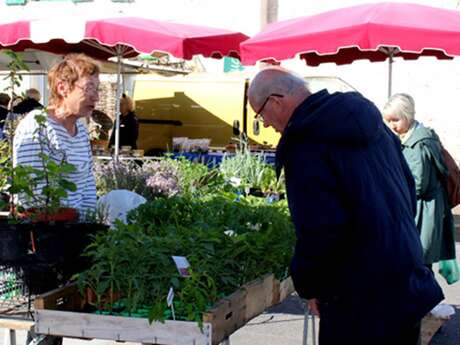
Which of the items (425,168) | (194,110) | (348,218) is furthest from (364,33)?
(194,110)

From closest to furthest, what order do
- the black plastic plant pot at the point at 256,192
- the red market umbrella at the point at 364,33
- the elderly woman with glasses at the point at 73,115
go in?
the elderly woman with glasses at the point at 73,115 < the black plastic plant pot at the point at 256,192 < the red market umbrella at the point at 364,33

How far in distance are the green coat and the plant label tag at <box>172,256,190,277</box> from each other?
2.77 meters

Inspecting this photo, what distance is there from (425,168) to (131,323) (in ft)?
9.85

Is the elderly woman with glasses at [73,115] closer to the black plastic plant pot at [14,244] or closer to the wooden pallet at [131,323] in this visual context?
the black plastic plant pot at [14,244]

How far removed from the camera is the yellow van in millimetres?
12867

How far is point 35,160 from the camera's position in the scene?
3.38 meters

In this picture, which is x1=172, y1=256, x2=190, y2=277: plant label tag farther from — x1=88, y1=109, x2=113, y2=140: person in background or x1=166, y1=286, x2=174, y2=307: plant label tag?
x1=88, y1=109, x2=113, y2=140: person in background

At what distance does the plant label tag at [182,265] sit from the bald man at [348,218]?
35cm

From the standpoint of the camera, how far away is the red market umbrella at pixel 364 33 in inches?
256

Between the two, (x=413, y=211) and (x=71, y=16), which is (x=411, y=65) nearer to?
(x=71, y=16)

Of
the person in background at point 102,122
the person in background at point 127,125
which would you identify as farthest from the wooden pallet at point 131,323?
the person in background at point 102,122

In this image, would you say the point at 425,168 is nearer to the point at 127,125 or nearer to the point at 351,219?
the point at 351,219

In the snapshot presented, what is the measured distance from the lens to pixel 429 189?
206 inches

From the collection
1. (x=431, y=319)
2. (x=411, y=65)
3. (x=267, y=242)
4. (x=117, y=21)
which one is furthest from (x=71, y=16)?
(x=411, y=65)
